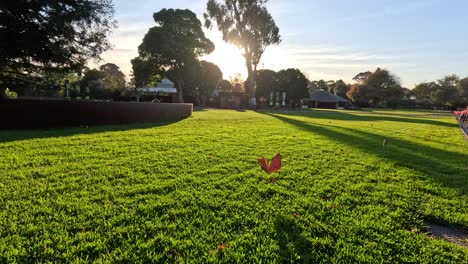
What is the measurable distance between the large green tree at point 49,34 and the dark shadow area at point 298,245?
1218 cm

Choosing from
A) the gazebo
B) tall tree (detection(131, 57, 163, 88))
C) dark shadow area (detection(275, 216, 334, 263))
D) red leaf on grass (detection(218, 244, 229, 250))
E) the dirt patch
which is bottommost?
the dirt patch

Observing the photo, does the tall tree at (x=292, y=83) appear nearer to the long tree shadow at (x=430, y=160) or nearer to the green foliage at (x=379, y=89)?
the green foliage at (x=379, y=89)

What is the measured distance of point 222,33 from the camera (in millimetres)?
32656

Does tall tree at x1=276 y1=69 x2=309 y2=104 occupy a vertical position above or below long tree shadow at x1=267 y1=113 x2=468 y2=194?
above

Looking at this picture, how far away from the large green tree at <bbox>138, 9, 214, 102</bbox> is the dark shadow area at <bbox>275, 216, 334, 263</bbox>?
31167mm

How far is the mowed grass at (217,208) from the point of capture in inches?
84.1

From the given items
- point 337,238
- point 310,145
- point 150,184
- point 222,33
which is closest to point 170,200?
point 150,184

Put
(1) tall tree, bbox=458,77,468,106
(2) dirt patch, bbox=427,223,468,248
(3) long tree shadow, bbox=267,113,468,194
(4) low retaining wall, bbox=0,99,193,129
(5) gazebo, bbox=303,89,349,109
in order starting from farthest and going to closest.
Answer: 1. (5) gazebo, bbox=303,89,349,109
2. (1) tall tree, bbox=458,77,468,106
3. (4) low retaining wall, bbox=0,99,193,129
4. (3) long tree shadow, bbox=267,113,468,194
5. (2) dirt patch, bbox=427,223,468,248

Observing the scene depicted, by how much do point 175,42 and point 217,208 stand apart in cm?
3105

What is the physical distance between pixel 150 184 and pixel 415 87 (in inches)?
3695

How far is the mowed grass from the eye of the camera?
214 centimetres

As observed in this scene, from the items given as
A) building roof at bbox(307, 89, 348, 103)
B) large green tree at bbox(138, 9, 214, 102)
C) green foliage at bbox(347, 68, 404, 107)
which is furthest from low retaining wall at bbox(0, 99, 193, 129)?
green foliage at bbox(347, 68, 404, 107)

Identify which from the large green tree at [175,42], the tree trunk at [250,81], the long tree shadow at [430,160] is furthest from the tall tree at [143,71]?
the long tree shadow at [430,160]

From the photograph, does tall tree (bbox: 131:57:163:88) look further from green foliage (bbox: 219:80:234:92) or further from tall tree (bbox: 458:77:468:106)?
tall tree (bbox: 458:77:468:106)
